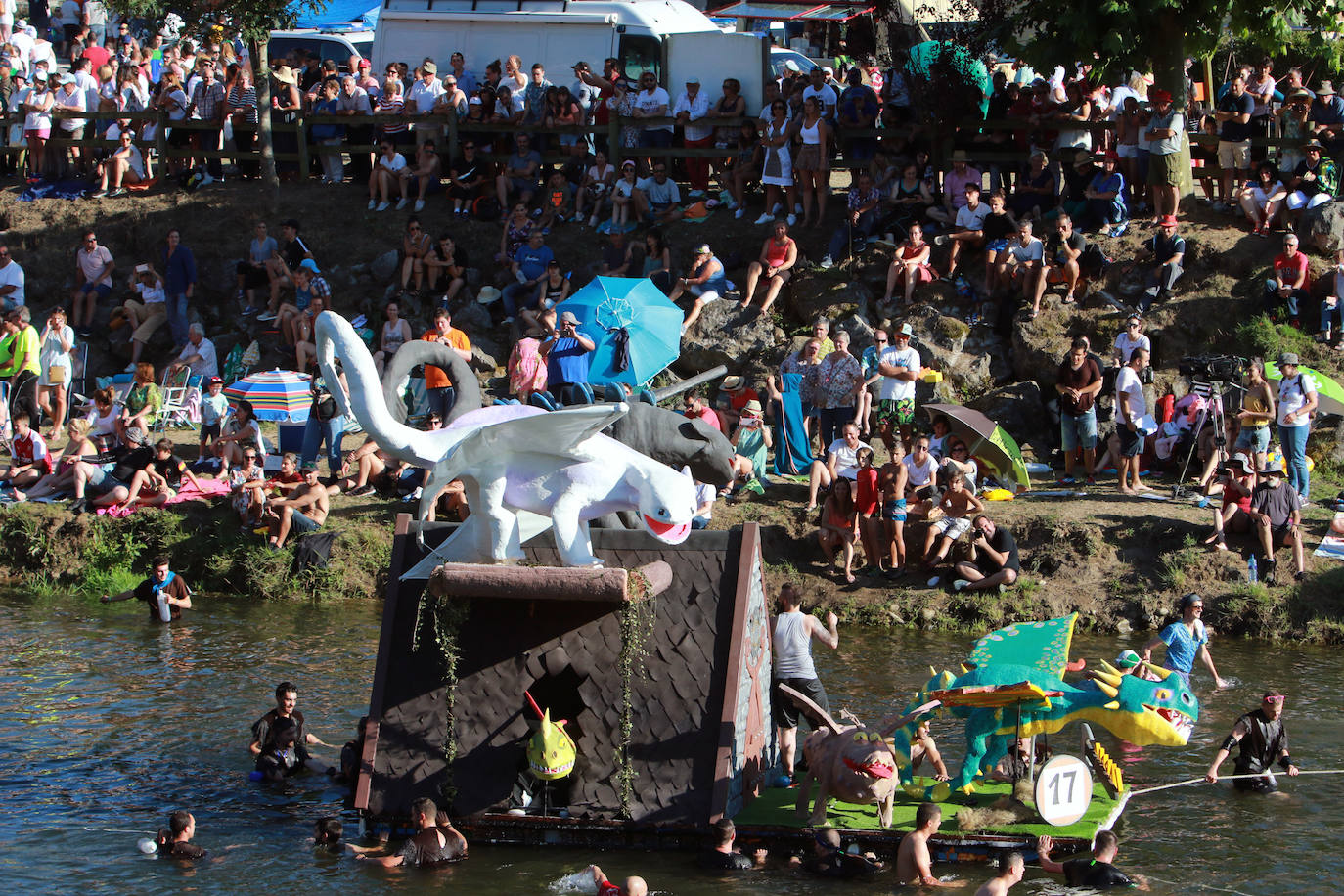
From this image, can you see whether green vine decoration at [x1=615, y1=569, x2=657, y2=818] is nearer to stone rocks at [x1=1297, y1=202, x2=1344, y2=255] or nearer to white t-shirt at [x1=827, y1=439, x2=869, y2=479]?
white t-shirt at [x1=827, y1=439, x2=869, y2=479]

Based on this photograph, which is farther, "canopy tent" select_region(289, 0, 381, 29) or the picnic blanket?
"canopy tent" select_region(289, 0, 381, 29)

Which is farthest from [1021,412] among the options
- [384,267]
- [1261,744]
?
[384,267]

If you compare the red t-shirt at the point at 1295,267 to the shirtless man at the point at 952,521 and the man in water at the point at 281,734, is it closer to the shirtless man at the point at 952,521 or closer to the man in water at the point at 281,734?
the shirtless man at the point at 952,521

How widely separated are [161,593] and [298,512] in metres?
1.93

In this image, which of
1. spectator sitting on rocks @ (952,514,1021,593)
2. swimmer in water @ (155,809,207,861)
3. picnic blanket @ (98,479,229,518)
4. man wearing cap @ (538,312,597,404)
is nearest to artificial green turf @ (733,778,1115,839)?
swimmer in water @ (155,809,207,861)

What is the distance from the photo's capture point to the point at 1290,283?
18719mm

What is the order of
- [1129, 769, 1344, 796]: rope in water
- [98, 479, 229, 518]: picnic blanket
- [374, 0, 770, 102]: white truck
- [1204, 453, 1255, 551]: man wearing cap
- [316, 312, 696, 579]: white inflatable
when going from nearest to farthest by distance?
[316, 312, 696, 579]: white inflatable, [1129, 769, 1344, 796]: rope in water, [1204, 453, 1255, 551]: man wearing cap, [98, 479, 229, 518]: picnic blanket, [374, 0, 770, 102]: white truck

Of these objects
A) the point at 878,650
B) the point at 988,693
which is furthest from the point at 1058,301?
the point at 988,693

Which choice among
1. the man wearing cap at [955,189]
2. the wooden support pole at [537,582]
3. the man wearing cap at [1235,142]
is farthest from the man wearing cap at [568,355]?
the man wearing cap at [1235,142]

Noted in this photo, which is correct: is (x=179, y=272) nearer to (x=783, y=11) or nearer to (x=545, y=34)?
(x=545, y=34)

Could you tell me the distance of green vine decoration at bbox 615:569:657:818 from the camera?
10188 millimetres

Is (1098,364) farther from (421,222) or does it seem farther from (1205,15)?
(421,222)

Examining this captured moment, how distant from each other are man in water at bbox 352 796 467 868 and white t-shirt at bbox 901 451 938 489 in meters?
7.79

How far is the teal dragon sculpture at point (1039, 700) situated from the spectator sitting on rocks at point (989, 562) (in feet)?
17.7
